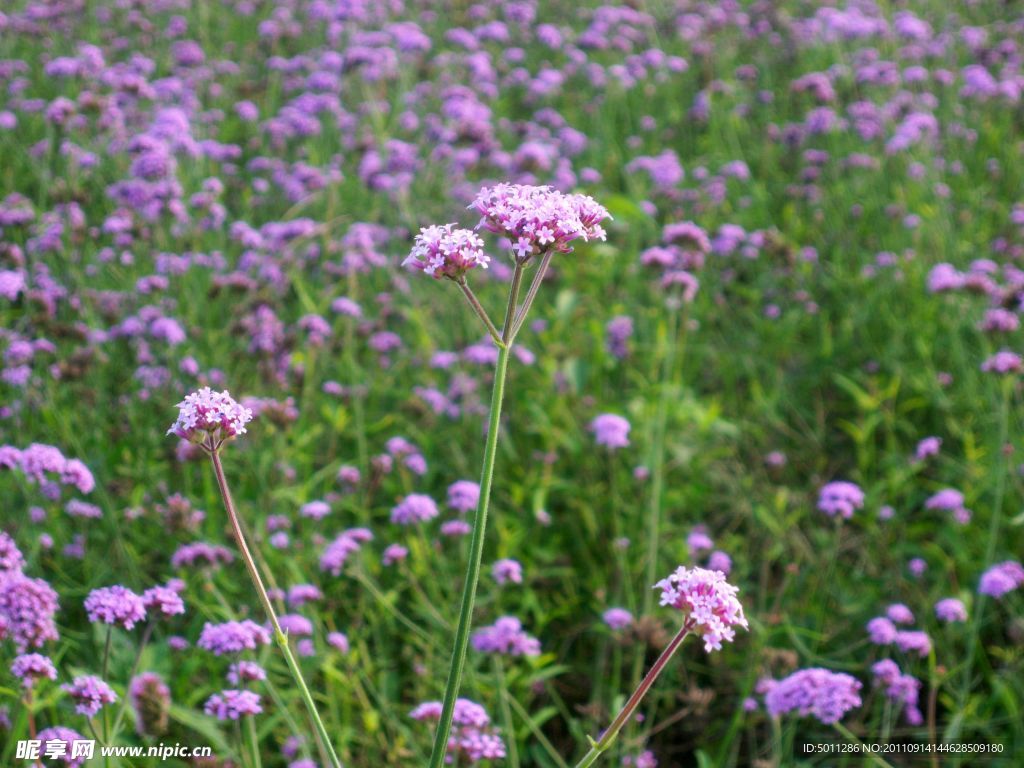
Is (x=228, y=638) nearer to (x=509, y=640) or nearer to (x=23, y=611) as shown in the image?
(x=23, y=611)

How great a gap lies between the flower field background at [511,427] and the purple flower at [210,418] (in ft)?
1.16

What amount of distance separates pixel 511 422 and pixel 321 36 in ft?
14.9

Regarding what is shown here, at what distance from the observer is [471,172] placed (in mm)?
5109

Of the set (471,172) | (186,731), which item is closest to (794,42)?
(471,172)

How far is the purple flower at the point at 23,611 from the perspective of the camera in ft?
6.25

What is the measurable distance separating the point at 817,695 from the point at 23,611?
153 centimetres

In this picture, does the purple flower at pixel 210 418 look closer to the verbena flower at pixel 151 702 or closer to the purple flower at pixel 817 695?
the verbena flower at pixel 151 702

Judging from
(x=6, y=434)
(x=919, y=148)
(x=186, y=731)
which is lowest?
(x=186, y=731)

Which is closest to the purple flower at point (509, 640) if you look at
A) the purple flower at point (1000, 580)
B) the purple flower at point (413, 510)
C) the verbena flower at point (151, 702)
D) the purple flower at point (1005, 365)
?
the purple flower at point (413, 510)

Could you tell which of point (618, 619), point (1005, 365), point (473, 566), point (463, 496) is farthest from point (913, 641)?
point (473, 566)

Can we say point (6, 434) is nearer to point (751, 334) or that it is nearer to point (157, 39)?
point (751, 334)

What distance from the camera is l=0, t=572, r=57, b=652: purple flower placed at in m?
1.91

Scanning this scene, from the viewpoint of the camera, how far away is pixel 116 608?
1.78m

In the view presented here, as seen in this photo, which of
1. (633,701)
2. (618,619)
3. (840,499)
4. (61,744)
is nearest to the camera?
(633,701)
